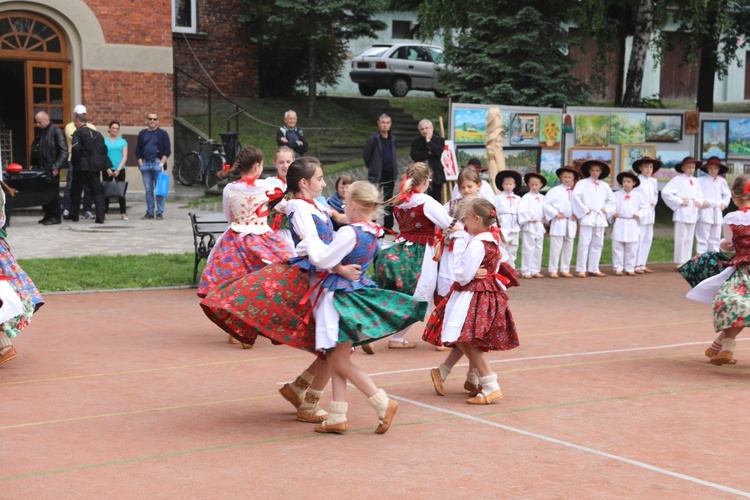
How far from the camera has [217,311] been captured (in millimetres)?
7062

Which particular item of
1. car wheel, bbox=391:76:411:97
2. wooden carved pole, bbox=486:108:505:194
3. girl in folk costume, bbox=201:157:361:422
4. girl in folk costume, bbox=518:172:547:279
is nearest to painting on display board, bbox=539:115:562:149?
wooden carved pole, bbox=486:108:505:194

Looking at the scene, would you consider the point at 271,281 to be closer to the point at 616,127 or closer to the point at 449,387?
the point at 449,387

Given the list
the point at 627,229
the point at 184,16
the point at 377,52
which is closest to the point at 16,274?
the point at 627,229

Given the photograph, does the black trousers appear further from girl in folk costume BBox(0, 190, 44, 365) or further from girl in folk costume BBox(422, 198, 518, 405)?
A: girl in folk costume BBox(422, 198, 518, 405)

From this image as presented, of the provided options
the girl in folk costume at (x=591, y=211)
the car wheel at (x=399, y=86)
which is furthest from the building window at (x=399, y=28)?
the girl in folk costume at (x=591, y=211)

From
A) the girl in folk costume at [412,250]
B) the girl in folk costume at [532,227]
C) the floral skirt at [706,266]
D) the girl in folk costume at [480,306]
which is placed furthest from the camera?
the girl in folk costume at [532,227]

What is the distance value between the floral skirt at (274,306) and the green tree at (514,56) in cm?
1666

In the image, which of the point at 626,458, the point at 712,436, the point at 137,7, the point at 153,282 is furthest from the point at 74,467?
the point at 137,7

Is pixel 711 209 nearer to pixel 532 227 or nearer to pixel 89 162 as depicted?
pixel 532 227

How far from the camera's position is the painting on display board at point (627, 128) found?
749 inches

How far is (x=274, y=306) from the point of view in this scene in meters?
6.86

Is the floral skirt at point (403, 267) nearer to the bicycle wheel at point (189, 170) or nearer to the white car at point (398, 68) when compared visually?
the bicycle wheel at point (189, 170)

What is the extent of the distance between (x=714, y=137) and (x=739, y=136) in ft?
1.46

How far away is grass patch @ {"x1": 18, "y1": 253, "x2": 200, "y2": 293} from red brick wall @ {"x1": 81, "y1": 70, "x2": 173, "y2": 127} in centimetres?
841
